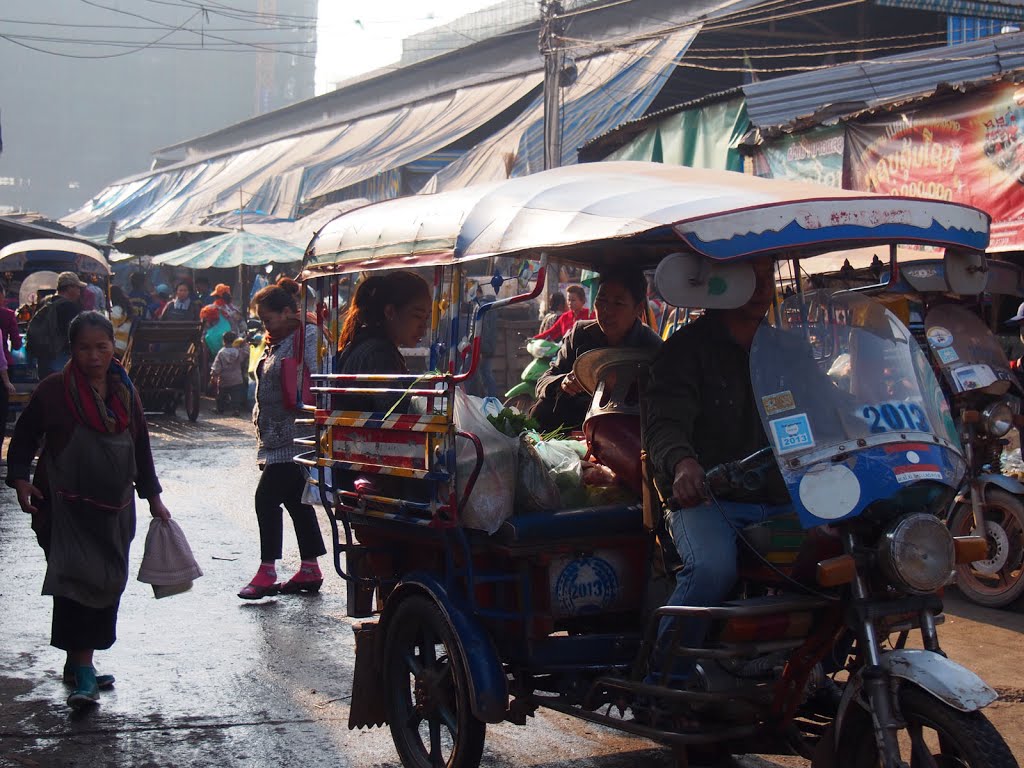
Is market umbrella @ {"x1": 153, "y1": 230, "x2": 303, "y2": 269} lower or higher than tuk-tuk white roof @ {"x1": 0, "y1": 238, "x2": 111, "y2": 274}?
higher

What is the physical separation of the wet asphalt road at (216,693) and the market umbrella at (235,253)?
13.7 metres

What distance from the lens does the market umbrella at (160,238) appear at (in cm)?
2512

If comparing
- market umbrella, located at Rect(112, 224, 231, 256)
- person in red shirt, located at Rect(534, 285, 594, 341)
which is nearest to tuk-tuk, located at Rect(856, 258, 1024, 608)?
person in red shirt, located at Rect(534, 285, 594, 341)

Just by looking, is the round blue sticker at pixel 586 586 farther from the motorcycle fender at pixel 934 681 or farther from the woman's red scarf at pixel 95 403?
the woman's red scarf at pixel 95 403

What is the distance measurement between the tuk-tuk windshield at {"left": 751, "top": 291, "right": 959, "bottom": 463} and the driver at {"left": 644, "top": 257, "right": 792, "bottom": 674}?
23 cm

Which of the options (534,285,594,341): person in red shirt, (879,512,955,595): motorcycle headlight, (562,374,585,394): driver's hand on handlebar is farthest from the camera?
(534,285,594,341): person in red shirt

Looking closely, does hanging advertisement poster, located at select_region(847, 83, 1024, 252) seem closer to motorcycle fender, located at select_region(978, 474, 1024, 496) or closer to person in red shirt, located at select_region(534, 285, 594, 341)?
motorcycle fender, located at select_region(978, 474, 1024, 496)

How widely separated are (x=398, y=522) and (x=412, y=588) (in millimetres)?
238

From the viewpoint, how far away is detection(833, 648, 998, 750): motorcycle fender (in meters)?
2.86

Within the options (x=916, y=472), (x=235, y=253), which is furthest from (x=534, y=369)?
(x=235, y=253)

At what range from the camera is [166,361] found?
16375 millimetres

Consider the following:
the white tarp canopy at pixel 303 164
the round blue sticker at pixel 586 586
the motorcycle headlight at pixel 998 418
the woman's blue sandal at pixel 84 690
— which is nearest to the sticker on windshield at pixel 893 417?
the round blue sticker at pixel 586 586

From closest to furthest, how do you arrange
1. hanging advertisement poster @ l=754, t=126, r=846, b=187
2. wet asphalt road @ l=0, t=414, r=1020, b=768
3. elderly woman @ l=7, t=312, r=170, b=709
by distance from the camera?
wet asphalt road @ l=0, t=414, r=1020, b=768 → elderly woman @ l=7, t=312, r=170, b=709 → hanging advertisement poster @ l=754, t=126, r=846, b=187

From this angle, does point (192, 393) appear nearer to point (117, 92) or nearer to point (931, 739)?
point (931, 739)
